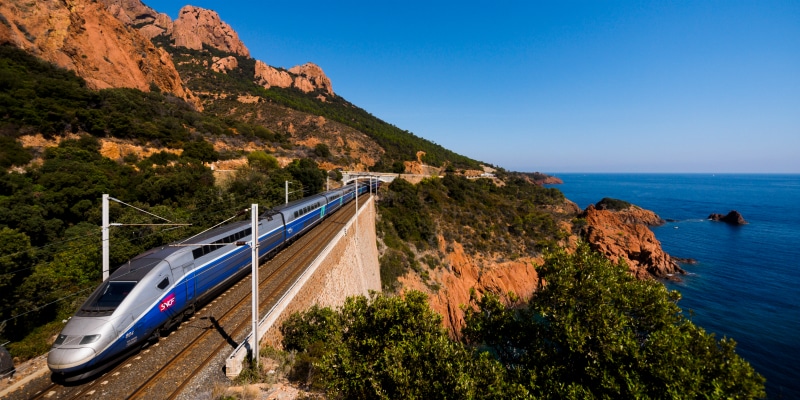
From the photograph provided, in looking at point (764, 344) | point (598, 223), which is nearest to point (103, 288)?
point (764, 344)

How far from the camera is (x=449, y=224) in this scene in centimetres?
3869

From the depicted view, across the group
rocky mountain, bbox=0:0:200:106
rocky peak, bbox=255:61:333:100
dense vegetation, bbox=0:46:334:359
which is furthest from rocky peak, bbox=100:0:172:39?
dense vegetation, bbox=0:46:334:359

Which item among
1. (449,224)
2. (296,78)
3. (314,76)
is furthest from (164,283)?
(314,76)

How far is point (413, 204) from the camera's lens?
125 ft

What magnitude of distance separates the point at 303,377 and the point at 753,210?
132m

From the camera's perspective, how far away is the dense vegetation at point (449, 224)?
31.7 m

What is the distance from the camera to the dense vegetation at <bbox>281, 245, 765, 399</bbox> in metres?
6.73

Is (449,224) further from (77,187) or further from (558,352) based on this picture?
(77,187)

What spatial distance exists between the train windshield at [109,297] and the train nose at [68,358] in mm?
882

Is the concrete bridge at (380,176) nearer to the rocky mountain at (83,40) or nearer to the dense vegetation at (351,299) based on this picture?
the dense vegetation at (351,299)

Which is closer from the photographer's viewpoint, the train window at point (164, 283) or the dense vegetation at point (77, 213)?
the train window at point (164, 283)

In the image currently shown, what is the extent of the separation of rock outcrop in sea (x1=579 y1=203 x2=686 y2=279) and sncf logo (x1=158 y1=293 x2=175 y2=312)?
46.4 meters

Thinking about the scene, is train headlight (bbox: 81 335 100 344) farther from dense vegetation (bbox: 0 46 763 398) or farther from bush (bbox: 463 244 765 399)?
bush (bbox: 463 244 765 399)

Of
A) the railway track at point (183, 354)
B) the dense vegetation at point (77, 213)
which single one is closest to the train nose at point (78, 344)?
the railway track at point (183, 354)
